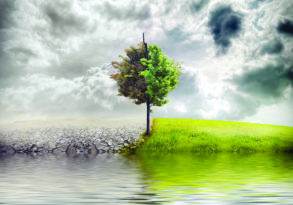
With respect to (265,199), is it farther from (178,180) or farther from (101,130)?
(101,130)

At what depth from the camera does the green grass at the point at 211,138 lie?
69438 mm

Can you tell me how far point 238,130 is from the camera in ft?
266

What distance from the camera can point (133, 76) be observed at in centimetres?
7356

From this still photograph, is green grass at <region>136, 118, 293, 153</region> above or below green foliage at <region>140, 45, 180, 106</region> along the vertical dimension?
below

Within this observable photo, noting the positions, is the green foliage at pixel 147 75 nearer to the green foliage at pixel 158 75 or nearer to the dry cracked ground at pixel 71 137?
the green foliage at pixel 158 75

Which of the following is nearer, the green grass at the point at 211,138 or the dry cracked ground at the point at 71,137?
the green grass at the point at 211,138

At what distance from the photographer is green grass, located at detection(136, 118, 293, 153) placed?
228ft

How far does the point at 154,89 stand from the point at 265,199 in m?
54.7

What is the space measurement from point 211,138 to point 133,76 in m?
14.1

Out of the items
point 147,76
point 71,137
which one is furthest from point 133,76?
point 71,137

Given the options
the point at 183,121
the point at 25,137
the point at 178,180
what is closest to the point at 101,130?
the point at 25,137

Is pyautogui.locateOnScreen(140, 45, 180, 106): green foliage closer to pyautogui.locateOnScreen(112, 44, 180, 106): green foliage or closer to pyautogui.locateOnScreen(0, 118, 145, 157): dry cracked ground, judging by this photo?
pyautogui.locateOnScreen(112, 44, 180, 106): green foliage

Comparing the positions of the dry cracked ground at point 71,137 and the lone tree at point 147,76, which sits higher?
the lone tree at point 147,76

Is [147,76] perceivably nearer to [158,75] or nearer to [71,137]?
[158,75]
